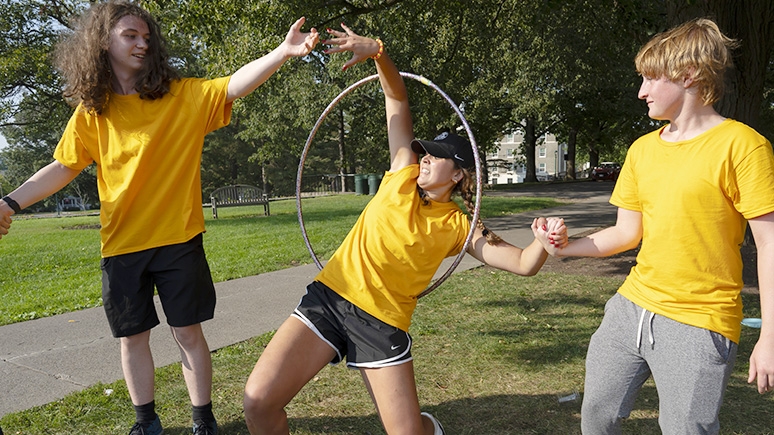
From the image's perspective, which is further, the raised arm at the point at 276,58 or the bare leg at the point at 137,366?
the bare leg at the point at 137,366

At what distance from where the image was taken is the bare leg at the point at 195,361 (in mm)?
3350

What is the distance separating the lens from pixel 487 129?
3431 cm

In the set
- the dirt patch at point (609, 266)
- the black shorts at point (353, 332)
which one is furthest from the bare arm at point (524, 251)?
the dirt patch at point (609, 266)

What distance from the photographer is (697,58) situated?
87.3 inches

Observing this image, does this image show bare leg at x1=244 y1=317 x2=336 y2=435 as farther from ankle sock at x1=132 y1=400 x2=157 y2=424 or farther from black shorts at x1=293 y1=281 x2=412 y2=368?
ankle sock at x1=132 y1=400 x2=157 y2=424

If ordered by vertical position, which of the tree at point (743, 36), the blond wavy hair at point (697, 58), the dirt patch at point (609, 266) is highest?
the tree at point (743, 36)

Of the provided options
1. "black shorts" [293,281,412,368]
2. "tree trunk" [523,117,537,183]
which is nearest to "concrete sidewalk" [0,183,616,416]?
"black shorts" [293,281,412,368]

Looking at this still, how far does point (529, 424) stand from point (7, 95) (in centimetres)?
2089

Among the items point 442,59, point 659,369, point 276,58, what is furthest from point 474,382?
point 442,59

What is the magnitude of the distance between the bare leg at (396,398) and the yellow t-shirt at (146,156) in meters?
1.34

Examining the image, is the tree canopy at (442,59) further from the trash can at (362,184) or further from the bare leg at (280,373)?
the trash can at (362,184)

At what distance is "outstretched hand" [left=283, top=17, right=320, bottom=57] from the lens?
3039mm

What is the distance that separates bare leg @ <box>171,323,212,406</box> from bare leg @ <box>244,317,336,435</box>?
683mm

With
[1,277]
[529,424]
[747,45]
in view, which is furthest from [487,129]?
[529,424]
